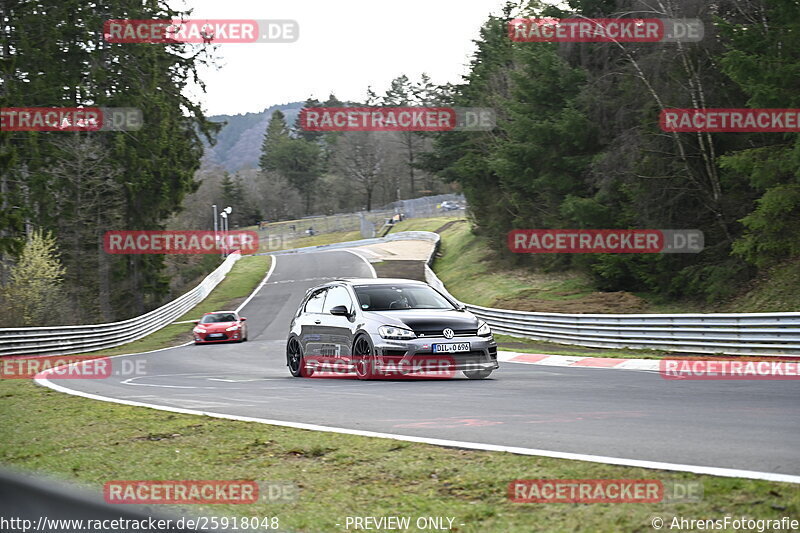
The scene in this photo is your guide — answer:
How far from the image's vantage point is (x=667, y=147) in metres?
28.5

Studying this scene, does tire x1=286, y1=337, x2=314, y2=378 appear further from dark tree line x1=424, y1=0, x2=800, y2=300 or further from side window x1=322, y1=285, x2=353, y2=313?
dark tree line x1=424, y1=0, x2=800, y2=300

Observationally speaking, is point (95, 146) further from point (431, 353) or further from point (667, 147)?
point (431, 353)

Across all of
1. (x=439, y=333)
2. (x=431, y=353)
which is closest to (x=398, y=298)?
(x=439, y=333)

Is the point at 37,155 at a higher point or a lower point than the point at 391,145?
lower

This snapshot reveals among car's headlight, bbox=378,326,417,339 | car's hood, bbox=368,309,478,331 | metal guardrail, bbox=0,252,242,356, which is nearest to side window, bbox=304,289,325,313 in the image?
car's hood, bbox=368,309,478,331

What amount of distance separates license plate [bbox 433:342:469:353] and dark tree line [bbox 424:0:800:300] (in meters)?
12.5

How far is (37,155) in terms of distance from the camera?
3681 cm

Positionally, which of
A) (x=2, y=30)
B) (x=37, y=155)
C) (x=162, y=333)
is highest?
(x=2, y=30)

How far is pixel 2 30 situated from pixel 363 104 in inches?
4826

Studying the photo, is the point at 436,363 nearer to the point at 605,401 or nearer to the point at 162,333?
the point at 605,401

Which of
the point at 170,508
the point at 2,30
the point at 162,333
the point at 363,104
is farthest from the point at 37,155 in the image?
the point at 363,104

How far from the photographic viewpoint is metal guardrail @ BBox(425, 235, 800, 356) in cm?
1688

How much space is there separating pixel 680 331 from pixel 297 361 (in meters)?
8.72

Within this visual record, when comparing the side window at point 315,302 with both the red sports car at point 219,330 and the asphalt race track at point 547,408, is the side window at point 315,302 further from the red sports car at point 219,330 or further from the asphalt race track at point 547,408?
the red sports car at point 219,330
